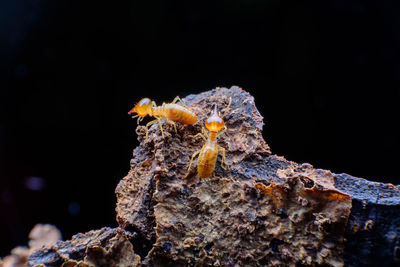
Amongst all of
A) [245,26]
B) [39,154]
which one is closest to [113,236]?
[39,154]

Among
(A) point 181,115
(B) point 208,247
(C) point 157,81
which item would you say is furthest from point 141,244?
(C) point 157,81

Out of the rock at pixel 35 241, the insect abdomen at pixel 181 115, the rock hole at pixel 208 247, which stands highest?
the insect abdomen at pixel 181 115

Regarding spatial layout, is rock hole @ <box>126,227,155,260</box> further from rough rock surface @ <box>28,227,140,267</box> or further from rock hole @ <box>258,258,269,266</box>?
rock hole @ <box>258,258,269,266</box>

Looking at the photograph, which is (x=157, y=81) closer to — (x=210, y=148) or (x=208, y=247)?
(x=210, y=148)

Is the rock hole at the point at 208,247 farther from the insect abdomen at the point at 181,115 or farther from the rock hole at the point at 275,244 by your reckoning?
the insect abdomen at the point at 181,115

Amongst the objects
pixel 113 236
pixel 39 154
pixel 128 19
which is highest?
pixel 128 19

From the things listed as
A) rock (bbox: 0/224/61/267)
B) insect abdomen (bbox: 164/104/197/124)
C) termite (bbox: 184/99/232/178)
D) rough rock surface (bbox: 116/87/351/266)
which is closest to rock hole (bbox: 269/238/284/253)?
rough rock surface (bbox: 116/87/351/266)

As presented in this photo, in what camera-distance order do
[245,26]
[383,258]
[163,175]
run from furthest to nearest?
[245,26] → [163,175] → [383,258]

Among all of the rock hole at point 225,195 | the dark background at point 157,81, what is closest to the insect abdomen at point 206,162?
the rock hole at point 225,195

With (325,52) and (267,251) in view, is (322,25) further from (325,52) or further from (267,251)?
(267,251)
